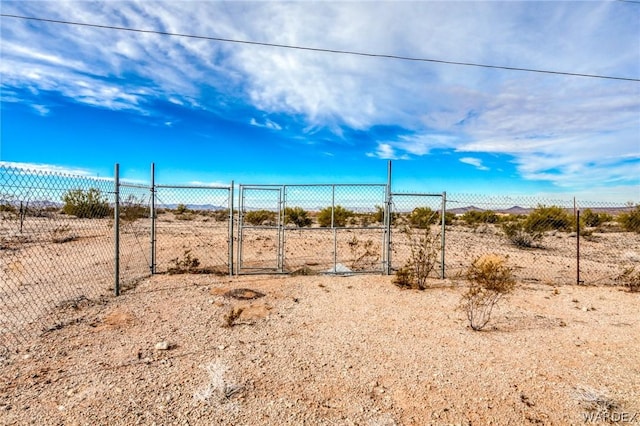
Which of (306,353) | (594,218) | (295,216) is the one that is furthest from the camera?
(594,218)

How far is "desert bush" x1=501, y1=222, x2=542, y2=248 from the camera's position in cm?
1823

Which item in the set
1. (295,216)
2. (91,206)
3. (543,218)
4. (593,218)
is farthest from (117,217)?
(593,218)

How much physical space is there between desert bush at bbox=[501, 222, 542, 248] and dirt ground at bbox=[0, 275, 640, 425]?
36.0 feet

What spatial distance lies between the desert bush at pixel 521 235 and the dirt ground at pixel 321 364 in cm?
1096

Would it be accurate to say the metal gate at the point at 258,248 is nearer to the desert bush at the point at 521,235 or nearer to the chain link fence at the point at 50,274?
the chain link fence at the point at 50,274

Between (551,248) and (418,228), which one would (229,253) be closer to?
(418,228)

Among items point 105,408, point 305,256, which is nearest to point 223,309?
point 105,408

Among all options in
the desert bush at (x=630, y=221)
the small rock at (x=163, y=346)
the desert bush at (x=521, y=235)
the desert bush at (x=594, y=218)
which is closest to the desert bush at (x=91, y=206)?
the small rock at (x=163, y=346)

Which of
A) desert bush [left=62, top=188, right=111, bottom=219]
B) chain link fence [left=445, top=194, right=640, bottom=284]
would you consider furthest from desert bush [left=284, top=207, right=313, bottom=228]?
desert bush [left=62, top=188, right=111, bottom=219]

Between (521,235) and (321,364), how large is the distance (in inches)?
669

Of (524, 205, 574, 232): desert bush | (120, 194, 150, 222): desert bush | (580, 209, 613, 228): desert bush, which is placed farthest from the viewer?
(580, 209, 613, 228): desert bush

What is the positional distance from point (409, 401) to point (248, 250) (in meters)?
12.1

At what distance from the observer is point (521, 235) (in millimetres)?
18438

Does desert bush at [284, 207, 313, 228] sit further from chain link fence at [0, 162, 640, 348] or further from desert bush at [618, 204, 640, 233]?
desert bush at [618, 204, 640, 233]
